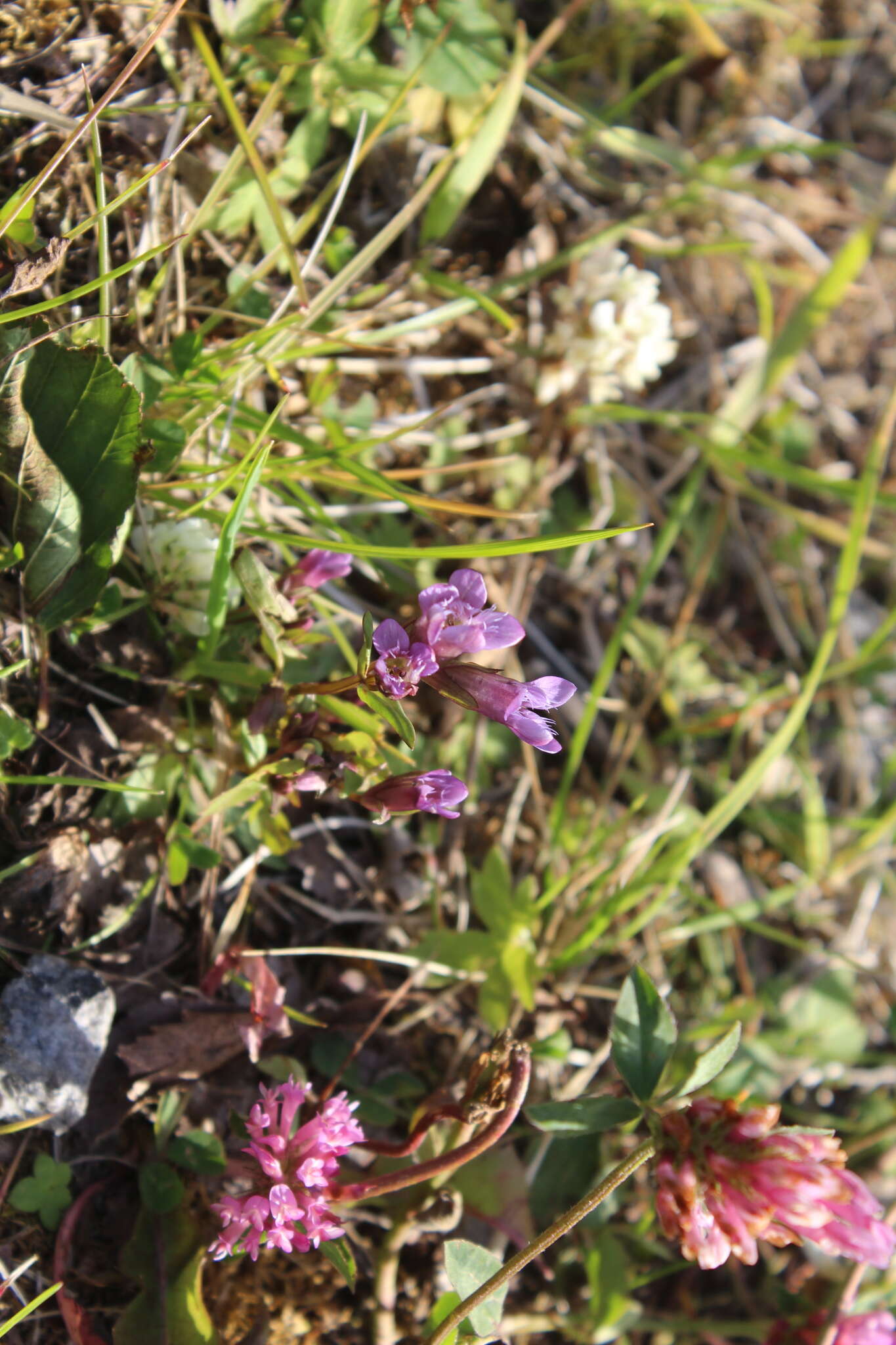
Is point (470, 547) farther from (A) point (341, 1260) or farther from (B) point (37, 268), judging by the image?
(A) point (341, 1260)

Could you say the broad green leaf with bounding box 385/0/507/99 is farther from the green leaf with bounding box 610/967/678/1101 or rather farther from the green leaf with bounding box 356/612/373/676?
the green leaf with bounding box 610/967/678/1101

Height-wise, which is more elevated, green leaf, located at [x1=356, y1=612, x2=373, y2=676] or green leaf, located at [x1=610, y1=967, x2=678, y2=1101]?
green leaf, located at [x1=356, y1=612, x2=373, y2=676]

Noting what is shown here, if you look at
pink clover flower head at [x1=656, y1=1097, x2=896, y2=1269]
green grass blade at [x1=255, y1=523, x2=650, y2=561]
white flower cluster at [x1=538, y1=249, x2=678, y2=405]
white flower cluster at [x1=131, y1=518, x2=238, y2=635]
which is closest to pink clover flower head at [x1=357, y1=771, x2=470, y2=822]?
green grass blade at [x1=255, y1=523, x2=650, y2=561]

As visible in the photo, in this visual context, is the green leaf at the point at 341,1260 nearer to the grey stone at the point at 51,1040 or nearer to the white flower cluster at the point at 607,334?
the grey stone at the point at 51,1040

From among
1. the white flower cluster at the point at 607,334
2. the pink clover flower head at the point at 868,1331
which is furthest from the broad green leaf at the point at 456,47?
the pink clover flower head at the point at 868,1331

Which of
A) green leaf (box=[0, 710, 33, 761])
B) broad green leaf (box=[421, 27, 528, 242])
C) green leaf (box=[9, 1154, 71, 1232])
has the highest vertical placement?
broad green leaf (box=[421, 27, 528, 242])

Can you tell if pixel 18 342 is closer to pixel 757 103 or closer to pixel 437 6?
pixel 437 6
